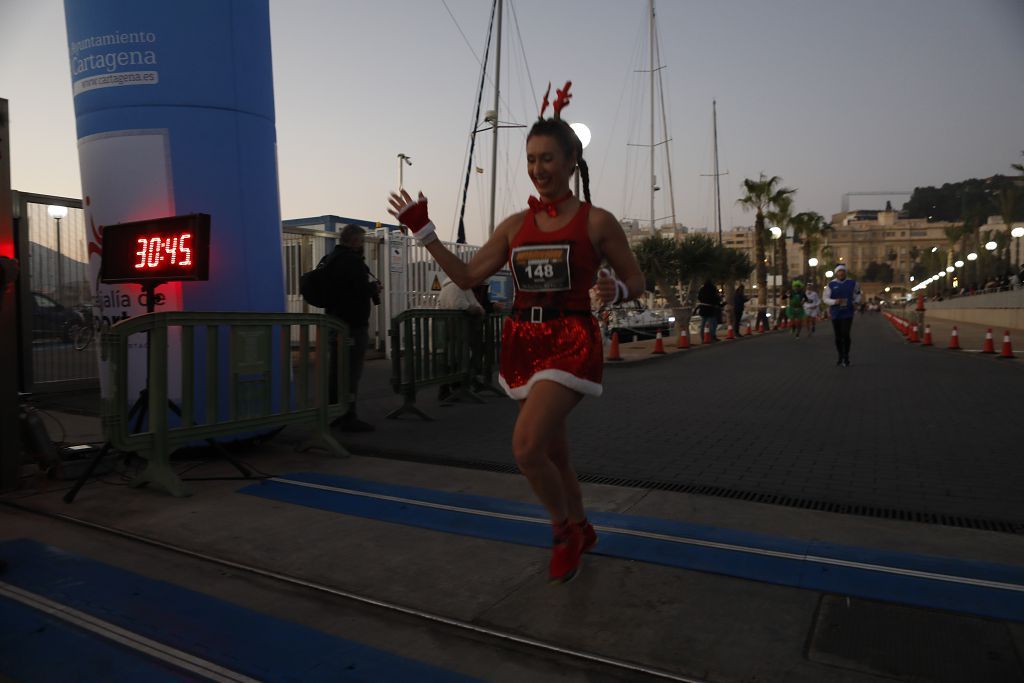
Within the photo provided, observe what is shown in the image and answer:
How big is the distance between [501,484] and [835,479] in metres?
2.32

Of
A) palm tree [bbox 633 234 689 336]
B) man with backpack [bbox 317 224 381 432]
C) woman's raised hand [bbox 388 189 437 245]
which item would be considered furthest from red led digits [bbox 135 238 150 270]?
palm tree [bbox 633 234 689 336]

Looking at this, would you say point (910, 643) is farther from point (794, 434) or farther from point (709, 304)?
point (709, 304)

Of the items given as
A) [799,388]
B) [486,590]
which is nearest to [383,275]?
[799,388]

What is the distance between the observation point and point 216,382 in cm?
503

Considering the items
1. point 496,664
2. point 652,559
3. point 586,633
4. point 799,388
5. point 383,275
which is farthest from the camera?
point 383,275

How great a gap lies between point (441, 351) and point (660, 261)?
942 inches

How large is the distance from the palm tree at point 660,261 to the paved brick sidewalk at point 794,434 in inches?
741

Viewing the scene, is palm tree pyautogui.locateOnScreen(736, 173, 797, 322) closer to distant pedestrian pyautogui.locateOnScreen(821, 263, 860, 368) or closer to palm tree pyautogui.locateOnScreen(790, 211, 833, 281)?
palm tree pyautogui.locateOnScreen(790, 211, 833, 281)


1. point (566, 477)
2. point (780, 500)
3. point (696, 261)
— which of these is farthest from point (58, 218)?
point (696, 261)

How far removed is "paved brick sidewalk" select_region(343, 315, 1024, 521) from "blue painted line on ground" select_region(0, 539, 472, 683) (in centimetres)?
285

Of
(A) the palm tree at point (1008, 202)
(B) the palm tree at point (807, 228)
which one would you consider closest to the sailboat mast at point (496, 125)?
(B) the palm tree at point (807, 228)

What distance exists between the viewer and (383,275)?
15.0m

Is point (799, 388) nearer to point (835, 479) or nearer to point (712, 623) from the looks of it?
point (835, 479)

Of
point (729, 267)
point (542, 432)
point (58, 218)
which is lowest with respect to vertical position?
point (542, 432)
